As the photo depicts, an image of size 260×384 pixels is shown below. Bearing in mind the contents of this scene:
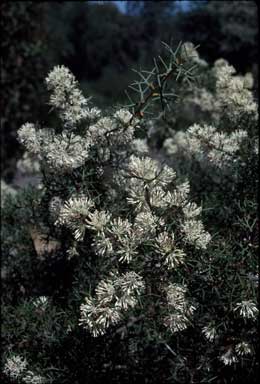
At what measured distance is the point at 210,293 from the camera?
8.35 ft

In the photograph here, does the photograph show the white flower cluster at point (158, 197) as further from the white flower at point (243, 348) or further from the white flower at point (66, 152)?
the white flower at point (243, 348)

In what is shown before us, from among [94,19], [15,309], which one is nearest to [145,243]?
[15,309]

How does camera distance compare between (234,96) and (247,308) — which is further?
(234,96)

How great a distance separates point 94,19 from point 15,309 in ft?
125

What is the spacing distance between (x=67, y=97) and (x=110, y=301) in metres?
1.01

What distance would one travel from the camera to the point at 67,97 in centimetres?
279

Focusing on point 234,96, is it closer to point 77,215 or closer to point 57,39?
point 77,215

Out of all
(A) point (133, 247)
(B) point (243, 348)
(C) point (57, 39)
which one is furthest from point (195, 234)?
(C) point (57, 39)

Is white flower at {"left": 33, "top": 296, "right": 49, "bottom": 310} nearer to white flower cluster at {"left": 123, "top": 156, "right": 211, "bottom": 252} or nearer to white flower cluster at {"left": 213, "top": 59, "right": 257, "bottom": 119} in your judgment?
white flower cluster at {"left": 123, "top": 156, "right": 211, "bottom": 252}

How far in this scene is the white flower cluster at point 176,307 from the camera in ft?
7.58

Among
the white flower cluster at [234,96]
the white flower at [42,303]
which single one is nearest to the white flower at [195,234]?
the white flower at [42,303]

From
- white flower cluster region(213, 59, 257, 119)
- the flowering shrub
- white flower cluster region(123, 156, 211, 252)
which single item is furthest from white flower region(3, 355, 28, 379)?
white flower cluster region(213, 59, 257, 119)

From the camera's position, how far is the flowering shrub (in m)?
2.29

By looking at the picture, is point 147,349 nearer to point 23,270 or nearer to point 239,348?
point 239,348
